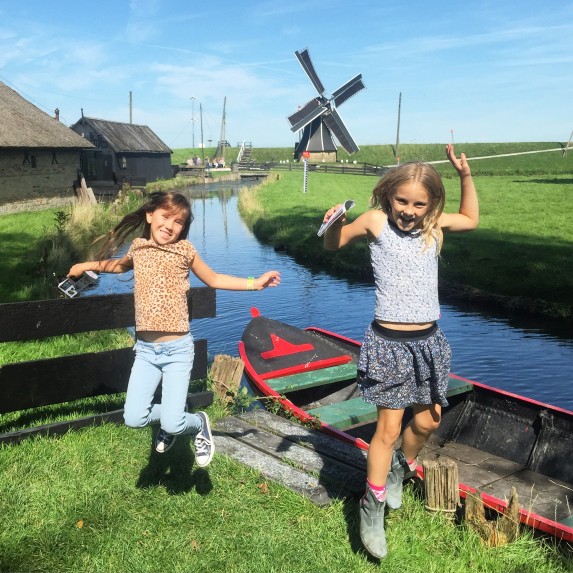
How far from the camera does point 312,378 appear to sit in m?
7.71

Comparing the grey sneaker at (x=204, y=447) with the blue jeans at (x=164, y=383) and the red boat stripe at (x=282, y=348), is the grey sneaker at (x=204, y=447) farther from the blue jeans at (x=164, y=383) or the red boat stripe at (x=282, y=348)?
the red boat stripe at (x=282, y=348)

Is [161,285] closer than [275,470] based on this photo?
Yes

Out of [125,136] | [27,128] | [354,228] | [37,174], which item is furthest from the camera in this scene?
[125,136]

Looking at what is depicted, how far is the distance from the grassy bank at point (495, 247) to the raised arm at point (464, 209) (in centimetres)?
1079

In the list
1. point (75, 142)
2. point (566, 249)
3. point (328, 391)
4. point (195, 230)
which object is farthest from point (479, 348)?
point (75, 142)

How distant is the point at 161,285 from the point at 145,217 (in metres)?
0.57

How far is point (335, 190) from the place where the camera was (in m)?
43.2

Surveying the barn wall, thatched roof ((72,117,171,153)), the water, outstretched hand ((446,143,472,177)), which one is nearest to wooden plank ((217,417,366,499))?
outstretched hand ((446,143,472,177))

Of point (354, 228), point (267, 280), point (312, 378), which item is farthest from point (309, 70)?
point (354, 228)

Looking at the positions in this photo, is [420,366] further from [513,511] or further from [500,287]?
[500,287]

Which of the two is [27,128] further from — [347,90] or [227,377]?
[227,377]

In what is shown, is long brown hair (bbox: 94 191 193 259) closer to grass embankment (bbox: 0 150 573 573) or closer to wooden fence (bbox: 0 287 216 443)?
wooden fence (bbox: 0 287 216 443)

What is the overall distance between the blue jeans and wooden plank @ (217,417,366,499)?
1.23 meters

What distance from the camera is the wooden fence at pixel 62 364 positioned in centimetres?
531
